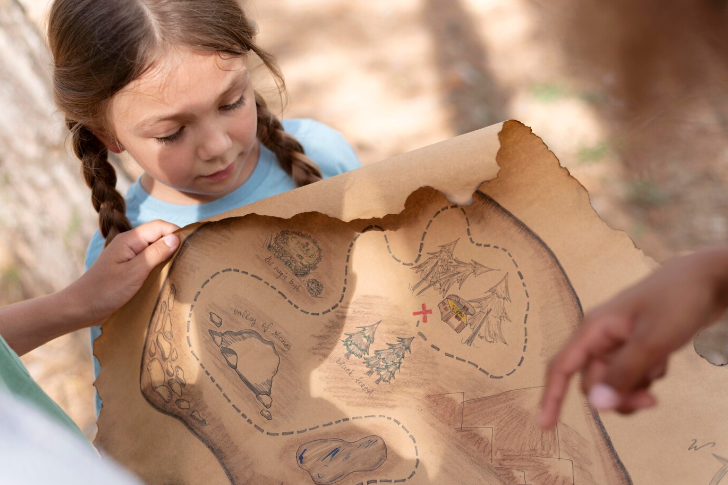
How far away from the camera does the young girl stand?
2.19ft

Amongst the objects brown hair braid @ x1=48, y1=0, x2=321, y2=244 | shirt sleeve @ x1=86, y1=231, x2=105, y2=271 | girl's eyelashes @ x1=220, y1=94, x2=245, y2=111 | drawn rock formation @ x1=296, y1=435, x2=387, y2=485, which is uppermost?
brown hair braid @ x1=48, y1=0, x2=321, y2=244

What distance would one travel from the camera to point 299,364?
63cm

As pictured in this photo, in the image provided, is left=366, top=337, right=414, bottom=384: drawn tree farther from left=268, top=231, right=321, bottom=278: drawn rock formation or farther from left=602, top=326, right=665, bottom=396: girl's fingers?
left=602, top=326, right=665, bottom=396: girl's fingers

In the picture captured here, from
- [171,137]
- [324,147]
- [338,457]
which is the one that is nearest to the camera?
[338,457]

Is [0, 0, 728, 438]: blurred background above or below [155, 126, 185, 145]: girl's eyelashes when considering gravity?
below

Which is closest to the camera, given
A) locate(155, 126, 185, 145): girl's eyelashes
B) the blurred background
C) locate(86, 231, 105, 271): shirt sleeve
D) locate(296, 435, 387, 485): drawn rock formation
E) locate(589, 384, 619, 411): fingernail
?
locate(589, 384, 619, 411): fingernail

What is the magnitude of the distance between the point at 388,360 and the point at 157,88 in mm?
393

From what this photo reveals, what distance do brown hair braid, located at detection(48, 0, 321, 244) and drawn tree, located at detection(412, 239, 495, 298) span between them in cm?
34

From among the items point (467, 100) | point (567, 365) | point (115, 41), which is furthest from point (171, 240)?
point (467, 100)

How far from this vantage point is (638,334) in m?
0.30

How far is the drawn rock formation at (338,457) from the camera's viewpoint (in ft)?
1.93

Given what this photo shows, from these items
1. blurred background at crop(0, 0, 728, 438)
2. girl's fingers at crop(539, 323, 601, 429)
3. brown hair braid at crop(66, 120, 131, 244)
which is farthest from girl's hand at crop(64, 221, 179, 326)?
blurred background at crop(0, 0, 728, 438)

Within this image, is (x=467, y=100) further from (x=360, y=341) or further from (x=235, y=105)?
(x=360, y=341)

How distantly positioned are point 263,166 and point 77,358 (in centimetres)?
84
